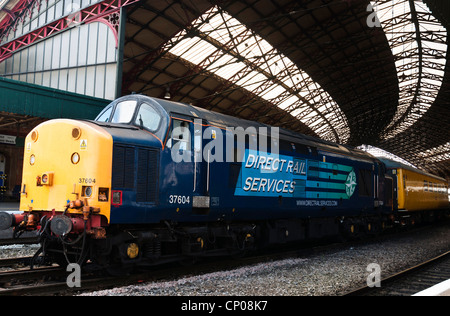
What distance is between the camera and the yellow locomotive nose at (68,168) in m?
7.48

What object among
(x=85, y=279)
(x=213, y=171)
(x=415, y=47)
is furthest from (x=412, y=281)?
(x=415, y=47)

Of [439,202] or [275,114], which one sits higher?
[275,114]

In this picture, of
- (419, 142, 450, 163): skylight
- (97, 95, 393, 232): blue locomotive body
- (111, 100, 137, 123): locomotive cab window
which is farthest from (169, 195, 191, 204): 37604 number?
(419, 142, 450, 163): skylight

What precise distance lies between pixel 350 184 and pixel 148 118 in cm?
975

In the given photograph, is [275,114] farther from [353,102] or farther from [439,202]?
[439,202]

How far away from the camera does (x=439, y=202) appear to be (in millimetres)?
32219

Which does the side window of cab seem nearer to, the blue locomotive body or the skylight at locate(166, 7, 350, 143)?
the blue locomotive body

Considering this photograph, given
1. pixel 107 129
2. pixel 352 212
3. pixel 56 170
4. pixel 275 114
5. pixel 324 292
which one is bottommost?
pixel 324 292

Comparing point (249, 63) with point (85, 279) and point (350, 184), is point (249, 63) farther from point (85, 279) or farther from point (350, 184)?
point (85, 279)

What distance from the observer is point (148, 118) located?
8.82m

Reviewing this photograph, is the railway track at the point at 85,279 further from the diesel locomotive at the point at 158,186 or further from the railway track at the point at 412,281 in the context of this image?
the diesel locomotive at the point at 158,186
